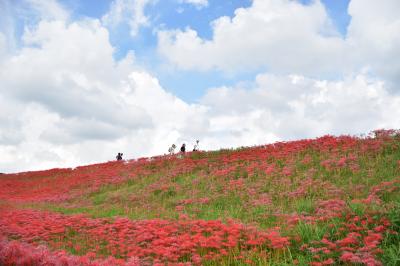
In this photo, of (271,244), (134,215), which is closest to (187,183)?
(134,215)

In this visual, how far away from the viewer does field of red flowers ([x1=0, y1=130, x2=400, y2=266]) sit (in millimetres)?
9656

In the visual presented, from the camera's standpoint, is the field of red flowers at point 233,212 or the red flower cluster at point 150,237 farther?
the red flower cluster at point 150,237

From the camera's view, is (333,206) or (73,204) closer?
(333,206)

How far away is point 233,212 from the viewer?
15.4m

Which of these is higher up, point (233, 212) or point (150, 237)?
point (233, 212)

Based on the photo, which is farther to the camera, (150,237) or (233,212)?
(233,212)

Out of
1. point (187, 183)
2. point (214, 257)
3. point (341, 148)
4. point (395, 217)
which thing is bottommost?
point (214, 257)

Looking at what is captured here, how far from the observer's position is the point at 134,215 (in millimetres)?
17031

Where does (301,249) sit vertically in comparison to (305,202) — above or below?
below

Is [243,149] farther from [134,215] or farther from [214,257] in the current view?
[214,257]

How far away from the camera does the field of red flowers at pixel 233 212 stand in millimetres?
9656

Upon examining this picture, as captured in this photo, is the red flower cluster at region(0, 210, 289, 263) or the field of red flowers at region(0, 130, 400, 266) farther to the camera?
the red flower cluster at region(0, 210, 289, 263)

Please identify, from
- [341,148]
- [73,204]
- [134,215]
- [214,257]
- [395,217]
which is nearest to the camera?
[214,257]

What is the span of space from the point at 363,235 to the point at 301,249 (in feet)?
5.30
